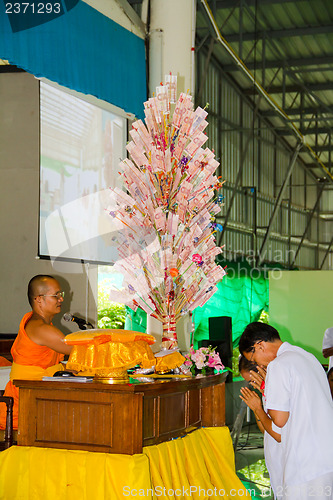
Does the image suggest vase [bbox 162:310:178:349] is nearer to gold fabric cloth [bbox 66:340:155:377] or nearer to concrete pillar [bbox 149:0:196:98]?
gold fabric cloth [bbox 66:340:155:377]

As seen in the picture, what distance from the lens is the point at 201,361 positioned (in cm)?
396

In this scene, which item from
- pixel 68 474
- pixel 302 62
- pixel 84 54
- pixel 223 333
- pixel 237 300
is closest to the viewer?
pixel 68 474

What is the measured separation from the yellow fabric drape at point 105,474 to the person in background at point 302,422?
62 centimetres

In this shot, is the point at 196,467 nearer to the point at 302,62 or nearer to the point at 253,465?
the point at 253,465

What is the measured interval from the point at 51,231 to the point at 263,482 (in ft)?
9.33

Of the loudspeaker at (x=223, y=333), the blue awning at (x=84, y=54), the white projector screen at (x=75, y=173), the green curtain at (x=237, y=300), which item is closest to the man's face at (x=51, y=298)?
the blue awning at (x=84, y=54)

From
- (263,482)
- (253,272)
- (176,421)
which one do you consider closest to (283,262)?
(253,272)

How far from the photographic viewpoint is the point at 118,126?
21.3 ft

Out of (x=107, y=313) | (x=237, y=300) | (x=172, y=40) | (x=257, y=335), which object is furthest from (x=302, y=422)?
(x=237, y=300)

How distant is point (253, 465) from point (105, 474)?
3073mm

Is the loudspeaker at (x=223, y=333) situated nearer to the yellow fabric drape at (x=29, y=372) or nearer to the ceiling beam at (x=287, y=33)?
the yellow fabric drape at (x=29, y=372)

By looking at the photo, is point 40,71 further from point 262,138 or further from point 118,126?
point 262,138

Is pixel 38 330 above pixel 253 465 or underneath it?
above

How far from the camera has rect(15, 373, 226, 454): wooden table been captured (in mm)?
2869
